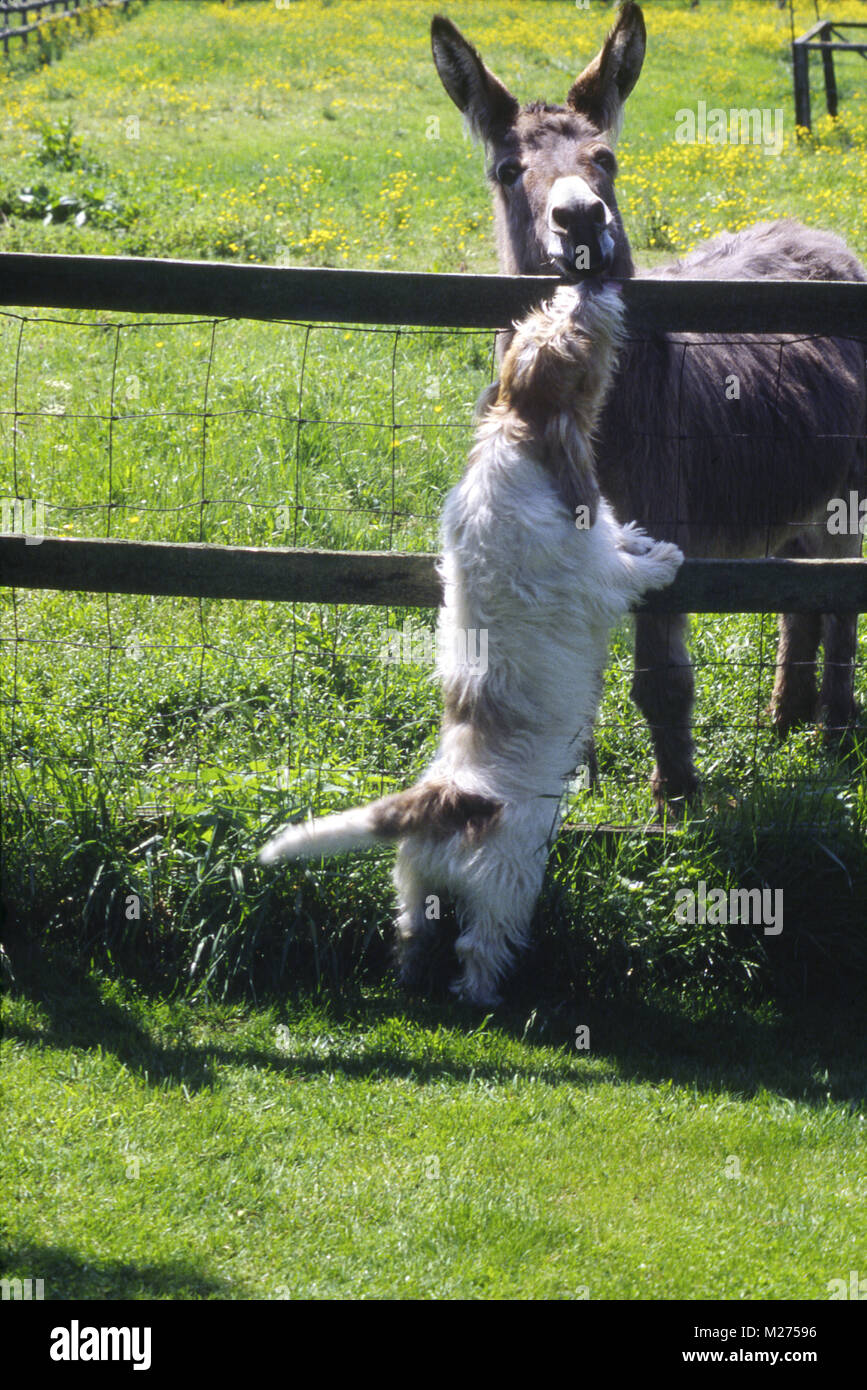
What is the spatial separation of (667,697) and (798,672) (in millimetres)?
1433

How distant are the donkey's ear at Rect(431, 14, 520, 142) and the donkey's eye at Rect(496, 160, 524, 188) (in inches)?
6.7

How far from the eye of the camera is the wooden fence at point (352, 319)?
3.99 metres

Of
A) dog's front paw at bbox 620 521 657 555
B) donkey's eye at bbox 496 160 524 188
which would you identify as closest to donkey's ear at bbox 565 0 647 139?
donkey's eye at bbox 496 160 524 188

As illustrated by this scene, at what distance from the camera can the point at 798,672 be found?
589 centimetres

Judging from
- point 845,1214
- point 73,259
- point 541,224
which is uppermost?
point 541,224

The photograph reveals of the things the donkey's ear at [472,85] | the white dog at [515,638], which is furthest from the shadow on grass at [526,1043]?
the donkey's ear at [472,85]

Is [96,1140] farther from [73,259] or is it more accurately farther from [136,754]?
[73,259]

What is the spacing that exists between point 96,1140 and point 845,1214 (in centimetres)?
198

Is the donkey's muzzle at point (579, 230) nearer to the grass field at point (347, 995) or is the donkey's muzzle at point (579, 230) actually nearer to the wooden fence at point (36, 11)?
the grass field at point (347, 995)

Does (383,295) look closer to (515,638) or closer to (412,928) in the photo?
(515,638)

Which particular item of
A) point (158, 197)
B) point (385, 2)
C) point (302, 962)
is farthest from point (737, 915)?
point (385, 2)

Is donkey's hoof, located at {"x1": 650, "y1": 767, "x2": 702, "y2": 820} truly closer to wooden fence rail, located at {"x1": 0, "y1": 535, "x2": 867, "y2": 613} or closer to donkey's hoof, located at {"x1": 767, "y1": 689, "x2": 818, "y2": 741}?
wooden fence rail, located at {"x1": 0, "y1": 535, "x2": 867, "y2": 613}

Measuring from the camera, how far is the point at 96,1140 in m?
3.40

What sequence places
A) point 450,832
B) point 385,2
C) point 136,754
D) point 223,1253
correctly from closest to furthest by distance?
point 223,1253 < point 450,832 < point 136,754 < point 385,2
